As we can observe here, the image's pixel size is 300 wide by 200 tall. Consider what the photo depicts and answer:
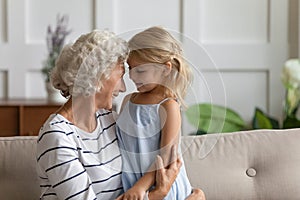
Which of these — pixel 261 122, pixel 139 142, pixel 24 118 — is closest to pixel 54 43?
pixel 24 118

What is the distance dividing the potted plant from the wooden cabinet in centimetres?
13

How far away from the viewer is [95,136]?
185 centimetres

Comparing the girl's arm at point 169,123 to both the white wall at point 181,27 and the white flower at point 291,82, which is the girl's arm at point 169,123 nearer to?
the white flower at point 291,82

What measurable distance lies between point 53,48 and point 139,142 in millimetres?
1765

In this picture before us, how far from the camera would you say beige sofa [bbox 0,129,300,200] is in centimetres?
214

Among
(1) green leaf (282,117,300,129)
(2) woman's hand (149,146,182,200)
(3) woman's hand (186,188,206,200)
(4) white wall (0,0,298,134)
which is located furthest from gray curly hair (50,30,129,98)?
(4) white wall (0,0,298,134)

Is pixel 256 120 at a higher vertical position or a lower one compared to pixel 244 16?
lower

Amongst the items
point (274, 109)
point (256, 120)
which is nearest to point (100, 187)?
point (256, 120)

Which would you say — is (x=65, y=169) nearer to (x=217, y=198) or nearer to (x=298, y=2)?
(x=217, y=198)

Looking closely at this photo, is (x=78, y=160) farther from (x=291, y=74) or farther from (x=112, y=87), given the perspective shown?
(x=291, y=74)

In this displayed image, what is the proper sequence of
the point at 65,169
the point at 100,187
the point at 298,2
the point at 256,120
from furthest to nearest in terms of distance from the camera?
the point at 298,2
the point at 256,120
the point at 100,187
the point at 65,169

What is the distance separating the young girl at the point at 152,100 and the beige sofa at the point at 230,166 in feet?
1.22

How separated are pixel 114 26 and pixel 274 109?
102 centimetres

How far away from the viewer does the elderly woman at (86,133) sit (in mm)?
Result: 1745
